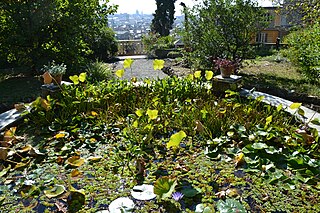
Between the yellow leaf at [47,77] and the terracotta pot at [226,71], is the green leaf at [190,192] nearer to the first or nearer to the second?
the terracotta pot at [226,71]

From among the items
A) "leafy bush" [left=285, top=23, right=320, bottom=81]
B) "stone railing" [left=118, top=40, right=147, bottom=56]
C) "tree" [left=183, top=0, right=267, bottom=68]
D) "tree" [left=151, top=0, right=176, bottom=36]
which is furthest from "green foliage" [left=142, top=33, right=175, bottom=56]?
"leafy bush" [left=285, top=23, right=320, bottom=81]

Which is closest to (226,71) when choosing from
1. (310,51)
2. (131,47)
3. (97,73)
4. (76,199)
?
(76,199)

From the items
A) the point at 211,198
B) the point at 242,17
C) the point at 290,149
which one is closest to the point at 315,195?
the point at 290,149

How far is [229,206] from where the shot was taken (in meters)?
1.70

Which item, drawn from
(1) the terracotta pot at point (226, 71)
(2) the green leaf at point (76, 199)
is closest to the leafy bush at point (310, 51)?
(1) the terracotta pot at point (226, 71)

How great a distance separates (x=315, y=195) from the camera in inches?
76.9

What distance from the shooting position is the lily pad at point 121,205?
5.63 feet

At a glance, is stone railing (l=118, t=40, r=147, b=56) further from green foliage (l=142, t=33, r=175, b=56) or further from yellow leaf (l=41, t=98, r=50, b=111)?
yellow leaf (l=41, t=98, r=50, b=111)

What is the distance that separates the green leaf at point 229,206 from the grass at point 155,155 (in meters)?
0.05

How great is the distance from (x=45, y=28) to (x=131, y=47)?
23.0 ft

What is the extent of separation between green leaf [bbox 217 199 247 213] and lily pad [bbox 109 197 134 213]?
583 millimetres

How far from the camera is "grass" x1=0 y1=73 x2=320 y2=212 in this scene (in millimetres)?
1901

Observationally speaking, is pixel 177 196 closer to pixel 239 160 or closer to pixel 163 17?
pixel 239 160

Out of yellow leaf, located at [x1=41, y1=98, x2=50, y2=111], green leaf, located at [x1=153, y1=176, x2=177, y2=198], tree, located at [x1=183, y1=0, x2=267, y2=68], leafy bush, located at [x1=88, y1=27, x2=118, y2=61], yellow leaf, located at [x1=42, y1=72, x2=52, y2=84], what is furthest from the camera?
leafy bush, located at [x1=88, y1=27, x2=118, y2=61]
